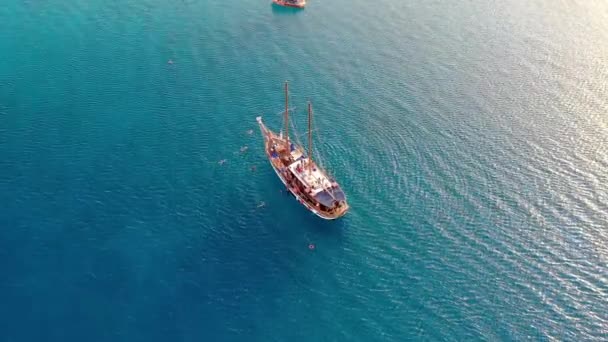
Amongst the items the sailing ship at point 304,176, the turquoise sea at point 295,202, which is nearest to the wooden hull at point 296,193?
the sailing ship at point 304,176

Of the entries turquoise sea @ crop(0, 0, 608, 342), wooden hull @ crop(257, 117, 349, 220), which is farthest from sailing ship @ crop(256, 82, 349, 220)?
turquoise sea @ crop(0, 0, 608, 342)

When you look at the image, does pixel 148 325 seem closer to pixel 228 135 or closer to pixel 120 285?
pixel 120 285

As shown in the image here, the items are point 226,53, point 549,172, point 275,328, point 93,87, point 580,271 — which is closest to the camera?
point 275,328

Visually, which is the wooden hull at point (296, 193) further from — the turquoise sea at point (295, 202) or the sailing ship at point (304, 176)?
the turquoise sea at point (295, 202)

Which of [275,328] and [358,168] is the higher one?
[358,168]

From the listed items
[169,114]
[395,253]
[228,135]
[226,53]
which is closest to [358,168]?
[395,253]

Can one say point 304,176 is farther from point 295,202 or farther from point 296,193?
point 295,202

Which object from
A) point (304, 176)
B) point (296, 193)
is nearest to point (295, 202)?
point (296, 193)

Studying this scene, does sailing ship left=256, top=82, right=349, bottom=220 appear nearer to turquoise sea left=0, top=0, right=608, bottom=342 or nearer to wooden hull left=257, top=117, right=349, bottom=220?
wooden hull left=257, top=117, right=349, bottom=220

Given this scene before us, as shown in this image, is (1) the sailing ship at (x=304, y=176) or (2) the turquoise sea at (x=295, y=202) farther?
(1) the sailing ship at (x=304, y=176)
